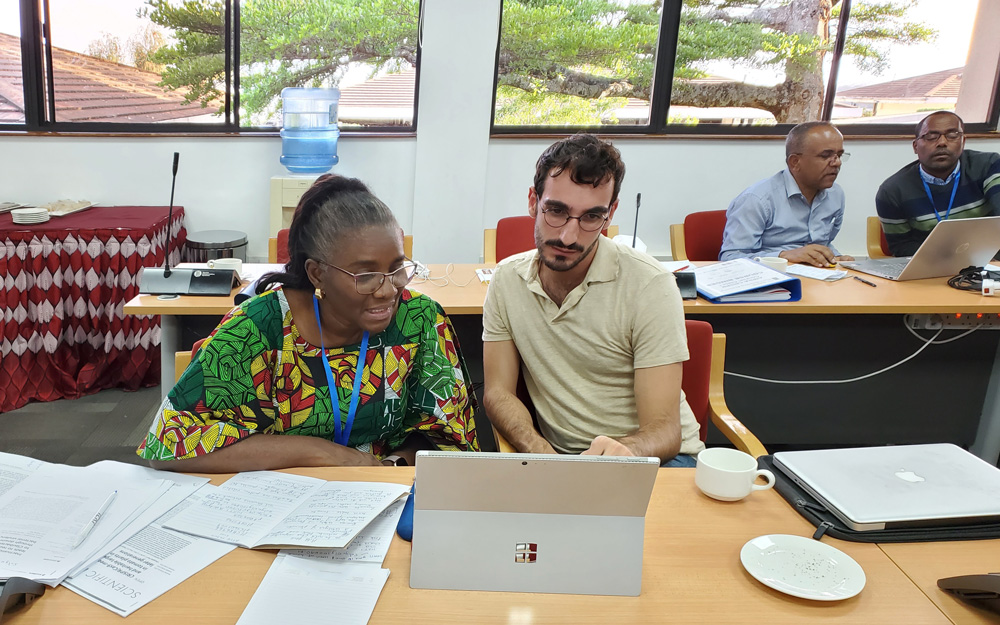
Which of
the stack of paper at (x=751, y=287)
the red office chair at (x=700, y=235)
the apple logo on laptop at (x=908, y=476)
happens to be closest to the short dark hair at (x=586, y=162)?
the apple logo on laptop at (x=908, y=476)

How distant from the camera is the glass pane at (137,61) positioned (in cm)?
423

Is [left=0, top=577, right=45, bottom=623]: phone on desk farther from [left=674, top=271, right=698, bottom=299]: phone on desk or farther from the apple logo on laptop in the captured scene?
[left=674, top=271, right=698, bottom=299]: phone on desk

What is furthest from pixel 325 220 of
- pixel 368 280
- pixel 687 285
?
pixel 687 285

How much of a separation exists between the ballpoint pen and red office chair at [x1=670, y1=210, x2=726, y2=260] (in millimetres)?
2648

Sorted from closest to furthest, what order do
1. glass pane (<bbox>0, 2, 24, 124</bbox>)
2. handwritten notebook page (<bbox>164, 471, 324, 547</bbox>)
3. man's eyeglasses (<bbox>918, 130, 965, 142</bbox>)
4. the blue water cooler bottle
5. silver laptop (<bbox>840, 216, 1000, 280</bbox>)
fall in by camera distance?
handwritten notebook page (<bbox>164, 471, 324, 547</bbox>)
silver laptop (<bbox>840, 216, 1000, 280</bbox>)
man's eyeglasses (<bbox>918, 130, 965, 142</bbox>)
glass pane (<bbox>0, 2, 24, 124</bbox>)
the blue water cooler bottle

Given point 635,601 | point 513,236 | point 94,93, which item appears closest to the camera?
point 635,601

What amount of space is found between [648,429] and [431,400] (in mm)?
483

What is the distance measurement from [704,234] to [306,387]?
239 cm

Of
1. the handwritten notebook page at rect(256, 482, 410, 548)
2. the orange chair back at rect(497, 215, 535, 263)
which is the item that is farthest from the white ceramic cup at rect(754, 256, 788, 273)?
the handwritten notebook page at rect(256, 482, 410, 548)

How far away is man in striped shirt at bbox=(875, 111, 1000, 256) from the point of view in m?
3.65

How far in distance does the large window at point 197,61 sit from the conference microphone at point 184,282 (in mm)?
2121

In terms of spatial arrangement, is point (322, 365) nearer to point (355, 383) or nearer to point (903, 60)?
point (355, 383)

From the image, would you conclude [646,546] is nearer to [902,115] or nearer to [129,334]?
[129,334]

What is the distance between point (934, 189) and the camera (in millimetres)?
3727
